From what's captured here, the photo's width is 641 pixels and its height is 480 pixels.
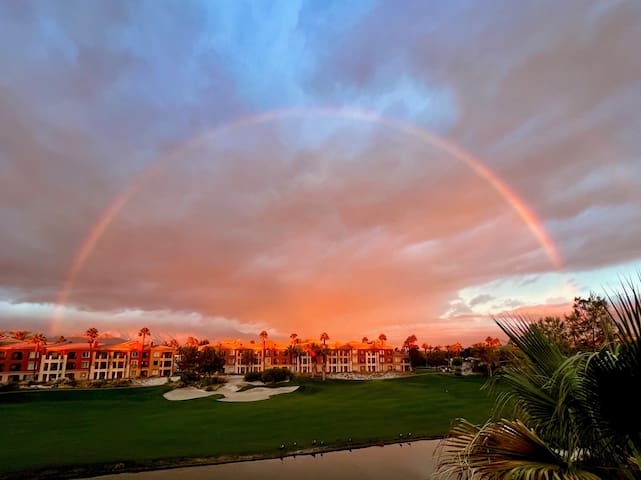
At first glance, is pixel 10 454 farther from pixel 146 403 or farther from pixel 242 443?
pixel 146 403

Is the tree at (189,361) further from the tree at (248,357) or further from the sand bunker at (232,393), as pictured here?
the tree at (248,357)

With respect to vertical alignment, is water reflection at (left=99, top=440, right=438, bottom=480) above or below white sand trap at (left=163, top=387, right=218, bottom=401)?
below

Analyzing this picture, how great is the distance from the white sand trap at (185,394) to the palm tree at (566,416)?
2204 inches

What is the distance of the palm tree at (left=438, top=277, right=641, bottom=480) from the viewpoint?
163 inches

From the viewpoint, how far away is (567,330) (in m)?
35.2

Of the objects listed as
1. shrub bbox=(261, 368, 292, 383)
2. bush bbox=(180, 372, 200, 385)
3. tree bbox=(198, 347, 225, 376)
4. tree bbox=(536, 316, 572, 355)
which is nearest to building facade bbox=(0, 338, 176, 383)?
tree bbox=(198, 347, 225, 376)

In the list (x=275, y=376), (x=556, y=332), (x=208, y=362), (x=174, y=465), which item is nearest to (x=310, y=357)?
(x=208, y=362)

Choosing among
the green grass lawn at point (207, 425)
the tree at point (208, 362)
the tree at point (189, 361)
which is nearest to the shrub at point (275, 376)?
the tree at point (208, 362)

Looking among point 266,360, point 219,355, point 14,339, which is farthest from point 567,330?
point 14,339

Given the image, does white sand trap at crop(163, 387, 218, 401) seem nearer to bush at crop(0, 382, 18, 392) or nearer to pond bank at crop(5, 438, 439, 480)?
bush at crop(0, 382, 18, 392)

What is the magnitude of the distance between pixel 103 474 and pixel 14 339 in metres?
112

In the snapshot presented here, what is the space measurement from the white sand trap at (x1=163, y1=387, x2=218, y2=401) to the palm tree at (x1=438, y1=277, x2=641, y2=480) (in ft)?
184

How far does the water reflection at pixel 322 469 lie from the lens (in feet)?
66.2

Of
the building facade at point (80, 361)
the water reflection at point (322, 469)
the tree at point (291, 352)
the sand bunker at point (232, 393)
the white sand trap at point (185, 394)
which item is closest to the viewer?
the water reflection at point (322, 469)
